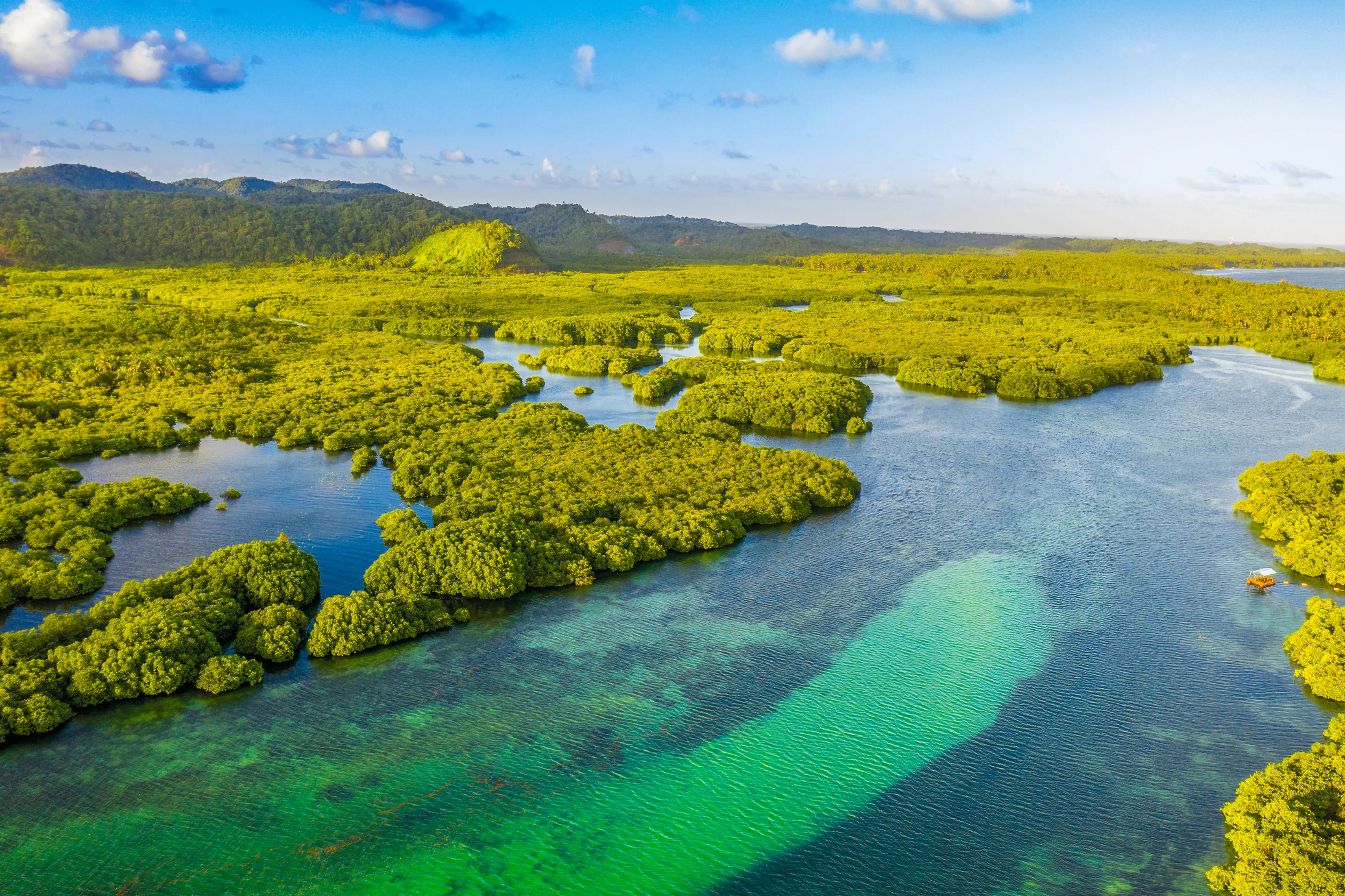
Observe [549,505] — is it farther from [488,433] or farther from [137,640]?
[137,640]

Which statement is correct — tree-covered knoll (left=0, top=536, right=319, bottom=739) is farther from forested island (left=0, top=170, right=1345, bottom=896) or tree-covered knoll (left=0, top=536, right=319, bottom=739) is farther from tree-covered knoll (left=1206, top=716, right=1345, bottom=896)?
tree-covered knoll (left=1206, top=716, right=1345, bottom=896)

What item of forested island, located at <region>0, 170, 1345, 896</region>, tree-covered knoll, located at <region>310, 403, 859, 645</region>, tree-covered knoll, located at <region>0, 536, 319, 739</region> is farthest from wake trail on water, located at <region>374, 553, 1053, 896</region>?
tree-covered knoll, located at <region>0, 536, 319, 739</region>

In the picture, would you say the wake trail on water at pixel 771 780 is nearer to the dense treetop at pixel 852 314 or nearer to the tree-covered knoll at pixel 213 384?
the tree-covered knoll at pixel 213 384

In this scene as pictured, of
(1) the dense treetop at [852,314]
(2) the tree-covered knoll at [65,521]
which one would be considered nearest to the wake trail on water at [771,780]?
(2) the tree-covered knoll at [65,521]

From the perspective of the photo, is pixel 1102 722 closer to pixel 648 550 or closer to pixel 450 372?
pixel 648 550

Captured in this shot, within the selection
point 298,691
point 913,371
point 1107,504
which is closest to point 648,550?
point 298,691

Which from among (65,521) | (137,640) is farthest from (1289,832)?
(65,521)
